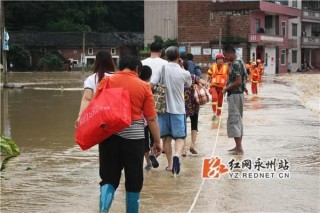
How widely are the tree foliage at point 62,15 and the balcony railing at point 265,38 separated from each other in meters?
35.2

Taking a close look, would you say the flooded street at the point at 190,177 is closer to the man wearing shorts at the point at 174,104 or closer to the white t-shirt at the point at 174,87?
the man wearing shorts at the point at 174,104

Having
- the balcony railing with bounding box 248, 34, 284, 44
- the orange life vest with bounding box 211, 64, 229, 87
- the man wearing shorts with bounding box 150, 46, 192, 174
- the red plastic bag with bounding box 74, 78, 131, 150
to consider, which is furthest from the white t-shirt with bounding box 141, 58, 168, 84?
the balcony railing with bounding box 248, 34, 284, 44

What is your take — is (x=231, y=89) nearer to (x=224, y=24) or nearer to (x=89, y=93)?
(x=89, y=93)

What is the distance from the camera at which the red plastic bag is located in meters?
5.03

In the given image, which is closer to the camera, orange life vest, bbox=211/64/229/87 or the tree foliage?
orange life vest, bbox=211/64/229/87

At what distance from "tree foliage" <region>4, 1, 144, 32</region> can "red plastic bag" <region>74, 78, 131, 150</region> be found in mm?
81935

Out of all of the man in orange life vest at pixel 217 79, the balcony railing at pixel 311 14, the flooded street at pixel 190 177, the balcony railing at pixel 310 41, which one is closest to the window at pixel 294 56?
the balcony railing at pixel 310 41

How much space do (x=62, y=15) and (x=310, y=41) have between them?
39.0m

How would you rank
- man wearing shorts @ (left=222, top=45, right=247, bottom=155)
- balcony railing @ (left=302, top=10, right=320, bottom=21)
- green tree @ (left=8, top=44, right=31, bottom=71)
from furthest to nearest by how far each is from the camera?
1. green tree @ (left=8, top=44, right=31, bottom=71)
2. balcony railing @ (left=302, top=10, right=320, bottom=21)
3. man wearing shorts @ (left=222, top=45, right=247, bottom=155)

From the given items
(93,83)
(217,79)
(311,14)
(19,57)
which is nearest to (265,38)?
(311,14)

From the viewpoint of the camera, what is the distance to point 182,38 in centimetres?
5866

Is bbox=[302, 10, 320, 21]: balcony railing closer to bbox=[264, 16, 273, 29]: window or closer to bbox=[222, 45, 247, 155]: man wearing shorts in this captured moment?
bbox=[264, 16, 273, 29]: window

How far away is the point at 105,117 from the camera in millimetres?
5027

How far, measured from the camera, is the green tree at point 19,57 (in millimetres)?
73750
